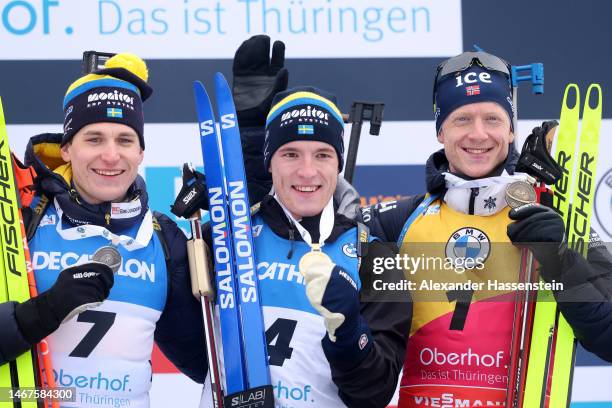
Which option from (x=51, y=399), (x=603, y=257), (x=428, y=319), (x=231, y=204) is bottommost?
(x=51, y=399)

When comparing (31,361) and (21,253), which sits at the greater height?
(21,253)

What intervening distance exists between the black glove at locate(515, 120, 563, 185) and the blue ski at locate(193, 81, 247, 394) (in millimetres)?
1079

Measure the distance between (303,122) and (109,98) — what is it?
67cm

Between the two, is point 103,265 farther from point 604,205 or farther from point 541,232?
point 604,205

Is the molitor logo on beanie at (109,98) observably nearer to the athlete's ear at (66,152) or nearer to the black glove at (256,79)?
the athlete's ear at (66,152)

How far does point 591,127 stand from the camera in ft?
10.7

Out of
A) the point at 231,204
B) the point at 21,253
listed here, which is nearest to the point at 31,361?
the point at 21,253

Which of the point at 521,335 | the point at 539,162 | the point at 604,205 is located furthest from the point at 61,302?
the point at 604,205

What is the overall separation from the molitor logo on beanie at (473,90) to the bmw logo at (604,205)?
170 cm

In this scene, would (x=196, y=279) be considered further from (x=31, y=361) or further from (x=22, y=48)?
(x=22, y=48)

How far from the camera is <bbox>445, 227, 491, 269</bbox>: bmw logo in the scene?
304 centimetres

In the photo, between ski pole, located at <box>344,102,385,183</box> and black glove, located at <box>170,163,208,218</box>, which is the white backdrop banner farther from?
black glove, located at <box>170,163,208,218</box>

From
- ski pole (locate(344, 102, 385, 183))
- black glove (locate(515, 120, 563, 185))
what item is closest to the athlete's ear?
ski pole (locate(344, 102, 385, 183))

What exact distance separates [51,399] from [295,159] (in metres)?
1.13
